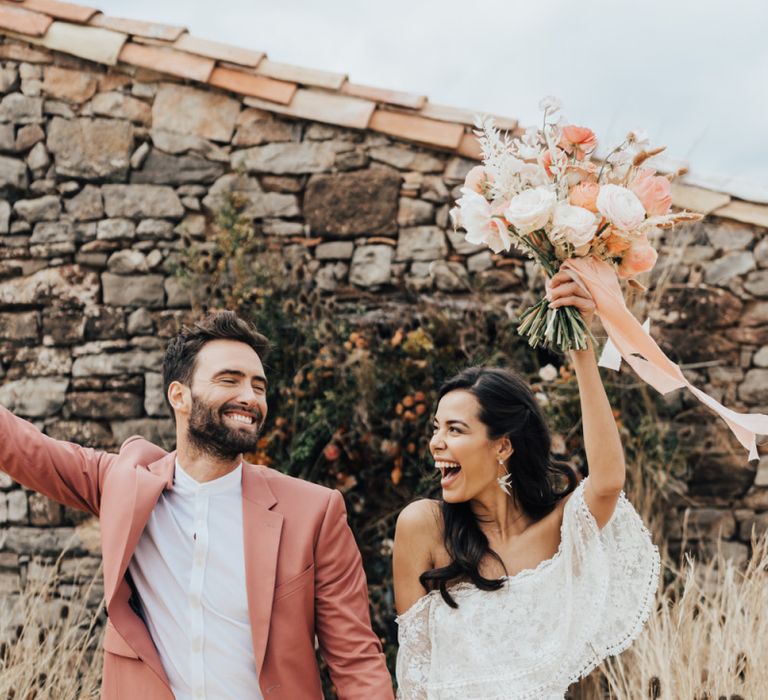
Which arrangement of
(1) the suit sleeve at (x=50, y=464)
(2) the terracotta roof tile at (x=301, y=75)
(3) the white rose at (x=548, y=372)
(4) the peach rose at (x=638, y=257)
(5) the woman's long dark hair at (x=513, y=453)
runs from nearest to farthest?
1. (4) the peach rose at (x=638, y=257)
2. (1) the suit sleeve at (x=50, y=464)
3. (5) the woman's long dark hair at (x=513, y=453)
4. (3) the white rose at (x=548, y=372)
5. (2) the terracotta roof tile at (x=301, y=75)

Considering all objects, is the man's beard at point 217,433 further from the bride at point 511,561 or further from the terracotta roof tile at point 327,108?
the terracotta roof tile at point 327,108

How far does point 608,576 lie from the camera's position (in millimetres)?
2678

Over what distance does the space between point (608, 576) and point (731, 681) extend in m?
0.72

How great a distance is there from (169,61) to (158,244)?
3.67ft

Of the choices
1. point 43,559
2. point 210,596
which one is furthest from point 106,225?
point 210,596

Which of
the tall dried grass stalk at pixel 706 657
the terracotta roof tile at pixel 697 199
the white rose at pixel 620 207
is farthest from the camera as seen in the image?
the terracotta roof tile at pixel 697 199

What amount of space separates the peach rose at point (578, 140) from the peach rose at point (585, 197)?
0.50 feet

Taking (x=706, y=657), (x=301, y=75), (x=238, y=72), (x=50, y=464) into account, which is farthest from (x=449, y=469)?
(x=238, y=72)

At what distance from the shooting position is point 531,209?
233 centimetres

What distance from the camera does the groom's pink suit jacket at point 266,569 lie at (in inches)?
97.7

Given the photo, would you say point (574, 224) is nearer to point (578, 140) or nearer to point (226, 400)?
point (578, 140)

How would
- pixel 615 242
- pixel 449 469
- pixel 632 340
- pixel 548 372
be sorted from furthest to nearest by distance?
pixel 548 372, pixel 449 469, pixel 632 340, pixel 615 242

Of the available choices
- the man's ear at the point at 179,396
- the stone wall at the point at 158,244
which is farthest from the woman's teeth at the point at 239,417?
the stone wall at the point at 158,244

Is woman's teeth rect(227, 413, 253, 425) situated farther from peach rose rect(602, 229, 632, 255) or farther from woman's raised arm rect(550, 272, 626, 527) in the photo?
peach rose rect(602, 229, 632, 255)
